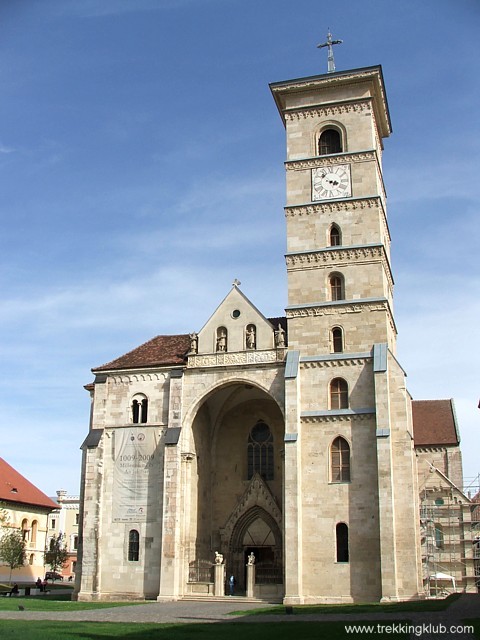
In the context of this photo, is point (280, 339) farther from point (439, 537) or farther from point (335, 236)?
point (439, 537)

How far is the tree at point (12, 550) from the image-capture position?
5203 centimetres

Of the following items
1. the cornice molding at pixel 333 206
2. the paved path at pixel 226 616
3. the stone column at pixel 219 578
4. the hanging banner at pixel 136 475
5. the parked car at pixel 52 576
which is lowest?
the parked car at pixel 52 576

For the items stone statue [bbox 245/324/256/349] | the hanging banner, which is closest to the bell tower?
stone statue [bbox 245/324/256/349]

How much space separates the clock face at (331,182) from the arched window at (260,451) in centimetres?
1293

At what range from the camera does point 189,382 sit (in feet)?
127

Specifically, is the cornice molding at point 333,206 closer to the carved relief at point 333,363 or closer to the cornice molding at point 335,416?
the carved relief at point 333,363

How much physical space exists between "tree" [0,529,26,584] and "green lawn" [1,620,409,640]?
31045 millimetres


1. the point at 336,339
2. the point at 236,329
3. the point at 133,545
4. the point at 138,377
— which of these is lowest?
the point at 133,545

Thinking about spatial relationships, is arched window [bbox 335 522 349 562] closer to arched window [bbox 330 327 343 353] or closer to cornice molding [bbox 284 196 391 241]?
arched window [bbox 330 327 343 353]

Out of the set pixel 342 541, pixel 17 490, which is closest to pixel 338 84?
pixel 342 541

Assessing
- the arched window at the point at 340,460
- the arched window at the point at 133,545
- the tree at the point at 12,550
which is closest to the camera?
the arched window at the point at 340,460

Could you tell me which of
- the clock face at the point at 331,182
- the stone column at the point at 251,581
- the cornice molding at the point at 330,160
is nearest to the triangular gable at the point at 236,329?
the clock face at the point at 331,182

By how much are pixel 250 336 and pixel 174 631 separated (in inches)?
777

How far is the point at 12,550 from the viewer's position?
5216 cm
